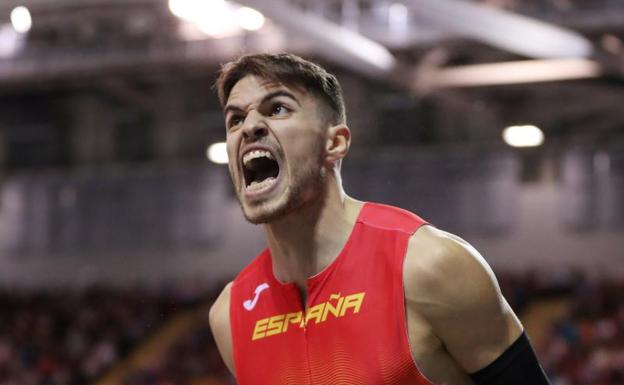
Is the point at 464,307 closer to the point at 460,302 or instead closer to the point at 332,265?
the point at 460,302

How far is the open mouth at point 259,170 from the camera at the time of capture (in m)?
2.78

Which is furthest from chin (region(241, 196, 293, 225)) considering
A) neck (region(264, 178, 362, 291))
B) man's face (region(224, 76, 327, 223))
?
neck (region(264, 178, 362, 291))

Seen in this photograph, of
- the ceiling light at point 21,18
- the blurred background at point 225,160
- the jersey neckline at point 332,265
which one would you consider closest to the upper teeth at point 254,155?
the jersey neckline at point 332,265

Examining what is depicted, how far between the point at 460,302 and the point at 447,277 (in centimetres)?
7

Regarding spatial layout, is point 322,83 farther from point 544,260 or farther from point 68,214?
point 68,214

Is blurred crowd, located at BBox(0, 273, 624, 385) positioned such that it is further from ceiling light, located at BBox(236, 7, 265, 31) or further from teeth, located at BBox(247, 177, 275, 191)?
teeth, located at BBox(247, 177, 275, 191)

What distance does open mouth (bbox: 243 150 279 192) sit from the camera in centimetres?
278

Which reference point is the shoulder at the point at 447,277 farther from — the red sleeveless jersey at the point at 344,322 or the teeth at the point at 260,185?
the teeth at the point at 260,185

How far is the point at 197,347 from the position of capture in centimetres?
1744

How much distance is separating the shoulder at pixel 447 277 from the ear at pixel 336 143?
39 cm

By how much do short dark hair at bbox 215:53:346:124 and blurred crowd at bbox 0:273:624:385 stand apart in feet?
35.5

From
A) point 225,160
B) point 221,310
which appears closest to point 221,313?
point 221,310

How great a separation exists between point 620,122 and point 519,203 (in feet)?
8.26

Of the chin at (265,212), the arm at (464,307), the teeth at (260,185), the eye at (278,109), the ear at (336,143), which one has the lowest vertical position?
the arm at (464,307)
